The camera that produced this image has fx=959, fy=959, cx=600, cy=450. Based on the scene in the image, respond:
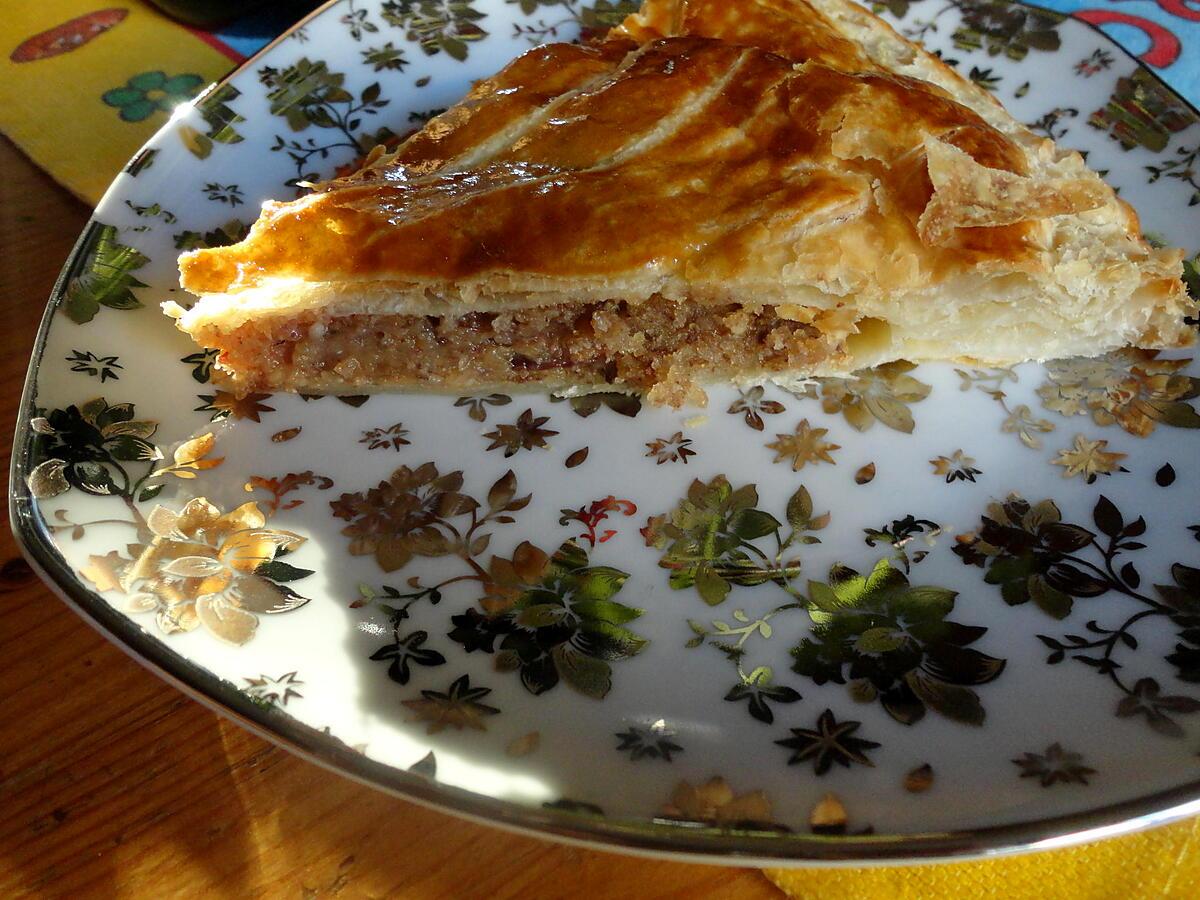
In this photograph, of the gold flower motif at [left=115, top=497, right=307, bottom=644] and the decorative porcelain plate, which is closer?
the decorative porcelain plate

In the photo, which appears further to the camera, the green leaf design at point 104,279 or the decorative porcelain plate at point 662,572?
the green leaf design at point 104,279

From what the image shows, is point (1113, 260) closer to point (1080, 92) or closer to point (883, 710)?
point (1080, 92)

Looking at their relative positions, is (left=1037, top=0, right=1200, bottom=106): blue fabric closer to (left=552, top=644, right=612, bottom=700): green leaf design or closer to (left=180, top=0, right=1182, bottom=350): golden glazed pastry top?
(left=180, top=0, right=1182, bottom=350): golden glazed pastry top

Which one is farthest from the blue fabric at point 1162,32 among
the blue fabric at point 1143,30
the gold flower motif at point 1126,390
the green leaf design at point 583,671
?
the green leaf design at point 583,671

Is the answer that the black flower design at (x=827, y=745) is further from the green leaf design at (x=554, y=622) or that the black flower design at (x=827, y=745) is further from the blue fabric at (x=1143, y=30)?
the blue fabric at (x=1143, y=30)

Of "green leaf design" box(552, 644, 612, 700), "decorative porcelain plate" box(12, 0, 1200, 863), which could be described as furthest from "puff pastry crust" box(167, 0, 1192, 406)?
"green leaf design" box(552, 644, 612, 700)

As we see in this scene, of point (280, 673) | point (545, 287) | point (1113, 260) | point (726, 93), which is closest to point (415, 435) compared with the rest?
point (545, 287)
